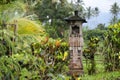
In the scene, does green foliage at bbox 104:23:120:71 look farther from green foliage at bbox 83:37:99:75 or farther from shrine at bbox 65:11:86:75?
shrine at bbox 65:11:86:75

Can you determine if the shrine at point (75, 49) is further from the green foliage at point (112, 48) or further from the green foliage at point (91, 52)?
the green foliage at point (112, 48)

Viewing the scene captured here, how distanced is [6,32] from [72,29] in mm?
6087

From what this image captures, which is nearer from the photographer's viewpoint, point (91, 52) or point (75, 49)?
point (75, 49)

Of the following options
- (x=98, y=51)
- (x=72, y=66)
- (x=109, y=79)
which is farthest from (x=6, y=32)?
(x=98, y=51)

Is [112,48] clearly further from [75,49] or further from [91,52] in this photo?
[75,49]

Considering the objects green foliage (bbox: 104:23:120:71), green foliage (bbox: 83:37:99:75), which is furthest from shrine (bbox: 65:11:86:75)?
green foliage (bbox: 104:23:120:71)

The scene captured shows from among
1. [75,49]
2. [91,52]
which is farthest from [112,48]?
[75,49]

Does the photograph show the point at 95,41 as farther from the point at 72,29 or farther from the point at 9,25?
the point at 9,25

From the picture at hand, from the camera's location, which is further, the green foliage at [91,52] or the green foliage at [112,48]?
the green foliage at [91,52]

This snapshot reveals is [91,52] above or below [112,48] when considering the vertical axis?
below

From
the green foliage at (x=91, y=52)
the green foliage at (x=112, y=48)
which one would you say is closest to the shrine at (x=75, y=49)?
the green foliage at (x=91, y=52)

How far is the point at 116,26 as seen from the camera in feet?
27.3

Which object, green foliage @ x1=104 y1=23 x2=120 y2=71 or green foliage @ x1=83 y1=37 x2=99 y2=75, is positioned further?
green foliage @ x1=83 y1=37 x2=99 y2=75

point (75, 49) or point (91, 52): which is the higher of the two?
point (75, 49)
